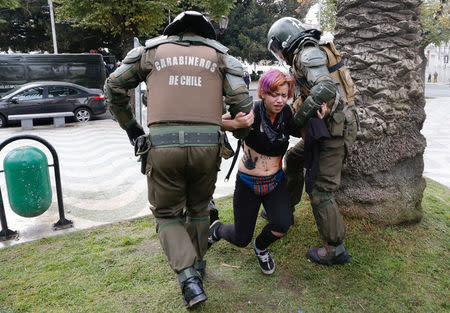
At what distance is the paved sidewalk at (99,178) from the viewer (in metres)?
4.62

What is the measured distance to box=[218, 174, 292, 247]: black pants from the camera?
2.89 metres

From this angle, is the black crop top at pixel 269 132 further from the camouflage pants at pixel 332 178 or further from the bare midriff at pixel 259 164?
the camouflage pants at pixel 332 178

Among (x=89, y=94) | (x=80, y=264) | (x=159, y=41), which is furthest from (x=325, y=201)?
(x=89, y=94)

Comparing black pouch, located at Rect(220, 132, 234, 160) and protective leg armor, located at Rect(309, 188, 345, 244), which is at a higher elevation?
black pouch, located at Rect(220, 132, 234, 160)

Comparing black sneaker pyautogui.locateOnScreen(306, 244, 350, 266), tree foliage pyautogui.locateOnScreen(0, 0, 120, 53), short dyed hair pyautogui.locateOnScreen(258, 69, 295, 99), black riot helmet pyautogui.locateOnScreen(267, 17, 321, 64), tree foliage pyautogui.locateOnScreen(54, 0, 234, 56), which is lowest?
black sneaker pyautogui.locateOnScreen(306, 244, 350, 266)

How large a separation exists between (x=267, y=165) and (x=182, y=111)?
34.5 inches

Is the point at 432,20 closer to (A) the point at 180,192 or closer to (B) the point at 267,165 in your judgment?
(B) the point at 267,165

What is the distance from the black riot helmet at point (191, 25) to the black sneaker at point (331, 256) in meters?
2.05

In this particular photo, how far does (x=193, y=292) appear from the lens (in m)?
2.44

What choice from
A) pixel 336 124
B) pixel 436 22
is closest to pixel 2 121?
pixel 336 124

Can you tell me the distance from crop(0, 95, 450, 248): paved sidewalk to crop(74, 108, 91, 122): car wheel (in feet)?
6.22

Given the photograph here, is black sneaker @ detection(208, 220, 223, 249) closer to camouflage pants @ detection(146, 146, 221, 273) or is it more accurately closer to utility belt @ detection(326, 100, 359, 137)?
camouflage pants @ detection(146, 146, 221, 273)

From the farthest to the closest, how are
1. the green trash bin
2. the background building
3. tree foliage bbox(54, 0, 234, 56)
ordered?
→ the background building < tree foliage bbox(54, 0, 234, 56) < the green trash bin

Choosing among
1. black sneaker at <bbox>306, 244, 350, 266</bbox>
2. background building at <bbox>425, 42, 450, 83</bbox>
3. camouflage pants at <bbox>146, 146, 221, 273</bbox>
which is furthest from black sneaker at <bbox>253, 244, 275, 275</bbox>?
background building at <bbox>425, 42, 450, 83</bbox>
